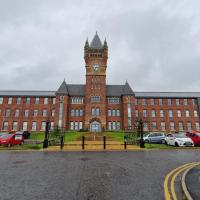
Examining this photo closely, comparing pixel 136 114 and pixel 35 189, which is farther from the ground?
pixel 136 114

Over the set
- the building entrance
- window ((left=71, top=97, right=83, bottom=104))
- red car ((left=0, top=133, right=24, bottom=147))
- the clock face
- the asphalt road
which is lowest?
the asphalt road

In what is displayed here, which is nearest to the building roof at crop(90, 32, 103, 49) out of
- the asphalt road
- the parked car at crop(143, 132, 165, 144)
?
the parked car at crop(143, 132, 165, 144)

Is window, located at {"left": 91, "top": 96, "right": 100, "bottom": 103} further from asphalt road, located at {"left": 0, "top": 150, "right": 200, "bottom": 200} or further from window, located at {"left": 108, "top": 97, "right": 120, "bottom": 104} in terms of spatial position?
asphalt road, located at {"left": 0, "top": 150, "right": 200, "bottom": 200}

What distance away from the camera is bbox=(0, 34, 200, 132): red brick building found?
44.2 m

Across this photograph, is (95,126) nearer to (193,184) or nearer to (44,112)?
(44,112)

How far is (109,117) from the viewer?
45906 mm

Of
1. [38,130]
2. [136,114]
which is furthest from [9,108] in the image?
[136,114]

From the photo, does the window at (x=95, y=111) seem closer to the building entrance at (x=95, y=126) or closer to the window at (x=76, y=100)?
the building entrance at (x=95, y=126)

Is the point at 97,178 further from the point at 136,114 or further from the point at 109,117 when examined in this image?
the point at 136,114

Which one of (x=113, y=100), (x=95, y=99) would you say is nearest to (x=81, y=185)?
(x=95, y=99)

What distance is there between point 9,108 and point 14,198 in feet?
163

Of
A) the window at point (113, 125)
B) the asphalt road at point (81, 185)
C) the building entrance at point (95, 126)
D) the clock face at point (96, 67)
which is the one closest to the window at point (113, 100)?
the window at point (113, 125)

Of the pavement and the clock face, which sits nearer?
the pavement

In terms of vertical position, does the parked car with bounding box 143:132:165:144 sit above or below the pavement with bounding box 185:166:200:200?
above
